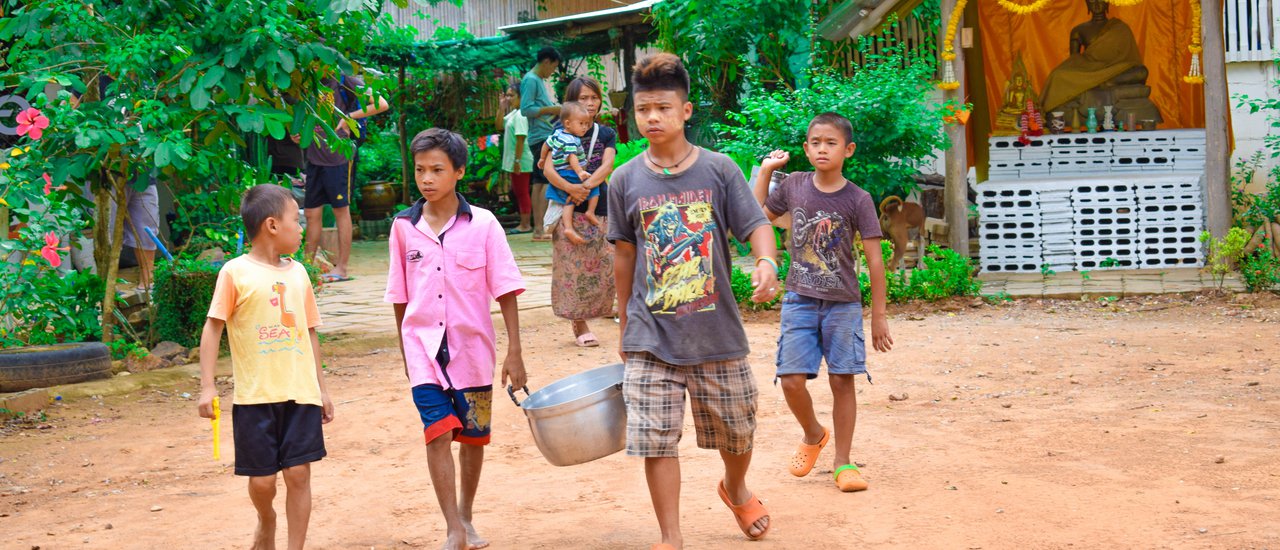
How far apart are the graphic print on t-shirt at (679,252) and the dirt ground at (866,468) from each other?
2.88ft

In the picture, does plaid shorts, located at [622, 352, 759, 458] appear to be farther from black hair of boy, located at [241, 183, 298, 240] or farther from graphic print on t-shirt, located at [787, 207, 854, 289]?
black hair of boy, located at [241, 183, 298, 240]

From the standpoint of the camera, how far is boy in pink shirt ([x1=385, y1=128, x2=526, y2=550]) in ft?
13.0

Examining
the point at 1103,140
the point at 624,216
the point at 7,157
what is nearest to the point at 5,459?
the point at 7,157

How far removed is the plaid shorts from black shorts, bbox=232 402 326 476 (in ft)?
3.23

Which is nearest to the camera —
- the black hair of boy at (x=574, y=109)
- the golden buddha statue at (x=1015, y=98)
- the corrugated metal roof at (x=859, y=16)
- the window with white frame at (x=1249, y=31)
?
the black hair of boy at (x=574, y=109)

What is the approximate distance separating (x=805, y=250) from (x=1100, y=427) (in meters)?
1.77

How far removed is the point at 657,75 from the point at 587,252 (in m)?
4.17

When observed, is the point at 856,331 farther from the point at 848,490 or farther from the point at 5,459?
the point at 5,459

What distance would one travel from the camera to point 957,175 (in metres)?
10.3

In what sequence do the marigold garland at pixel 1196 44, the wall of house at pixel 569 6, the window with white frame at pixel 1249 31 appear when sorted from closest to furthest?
the marigold garland at pixel 1196 44
the window with white frame at pixel 1249 31
the wall of house at pixel 569 6

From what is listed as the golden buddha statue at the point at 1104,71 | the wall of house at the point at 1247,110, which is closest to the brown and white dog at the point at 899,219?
the golden buddha statue at the point at 1104,71

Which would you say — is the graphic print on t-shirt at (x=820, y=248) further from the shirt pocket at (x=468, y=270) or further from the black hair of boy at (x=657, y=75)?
the shirt pocket at (x=468, y=270)

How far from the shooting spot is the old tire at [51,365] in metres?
6.58

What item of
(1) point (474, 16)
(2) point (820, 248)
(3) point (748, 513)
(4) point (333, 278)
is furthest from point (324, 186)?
(1) point (474, 16)
